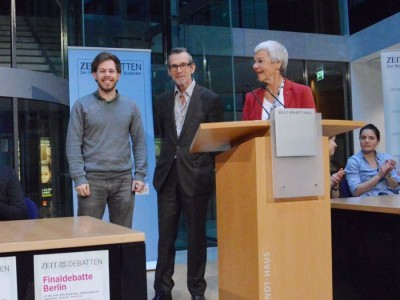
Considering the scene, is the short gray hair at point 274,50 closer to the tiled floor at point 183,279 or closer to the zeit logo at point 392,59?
the tiled floor at point 183,279

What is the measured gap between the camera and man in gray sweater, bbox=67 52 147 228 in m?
3.00

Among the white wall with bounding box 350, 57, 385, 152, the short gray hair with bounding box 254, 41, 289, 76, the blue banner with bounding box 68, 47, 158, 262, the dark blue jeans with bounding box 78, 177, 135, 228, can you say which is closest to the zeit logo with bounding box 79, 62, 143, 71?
the blue banner with bounding box 68, 47, 158, 262

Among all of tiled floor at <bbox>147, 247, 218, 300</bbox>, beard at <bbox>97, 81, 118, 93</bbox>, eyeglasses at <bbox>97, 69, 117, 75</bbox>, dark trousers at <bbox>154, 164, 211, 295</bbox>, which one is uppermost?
eyeglasses at <bbox>97, 69, 117, 75</bbox>

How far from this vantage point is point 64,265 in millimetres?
1489

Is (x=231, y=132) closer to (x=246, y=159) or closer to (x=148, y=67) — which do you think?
(x=246, y=159)

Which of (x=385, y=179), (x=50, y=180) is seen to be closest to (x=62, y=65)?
(x=50, y=180)

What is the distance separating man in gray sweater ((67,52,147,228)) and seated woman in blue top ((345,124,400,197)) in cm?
156

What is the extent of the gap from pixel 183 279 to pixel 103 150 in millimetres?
1535

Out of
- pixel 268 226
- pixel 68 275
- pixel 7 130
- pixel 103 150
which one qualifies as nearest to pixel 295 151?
pixel 268 226

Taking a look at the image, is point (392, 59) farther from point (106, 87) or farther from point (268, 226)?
point (268, 226)

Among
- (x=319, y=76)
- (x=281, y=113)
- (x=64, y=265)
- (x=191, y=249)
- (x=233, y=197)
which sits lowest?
(x=191, y=249)

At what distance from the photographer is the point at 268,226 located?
1.94 meters

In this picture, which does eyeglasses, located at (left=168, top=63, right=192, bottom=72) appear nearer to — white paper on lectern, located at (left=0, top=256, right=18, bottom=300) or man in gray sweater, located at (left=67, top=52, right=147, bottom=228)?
man in gray sweater, located at (left=67, top=52, right=147, bottom=228)

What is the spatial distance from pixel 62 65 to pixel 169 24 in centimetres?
241
